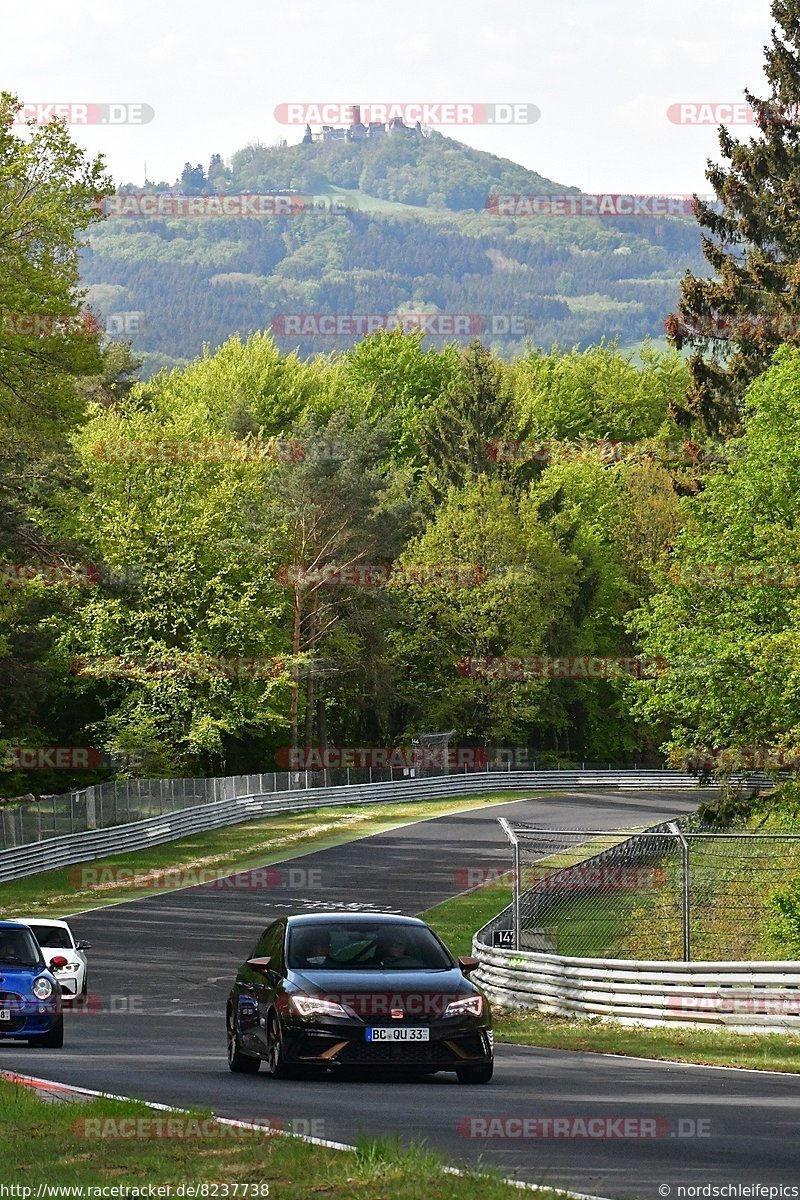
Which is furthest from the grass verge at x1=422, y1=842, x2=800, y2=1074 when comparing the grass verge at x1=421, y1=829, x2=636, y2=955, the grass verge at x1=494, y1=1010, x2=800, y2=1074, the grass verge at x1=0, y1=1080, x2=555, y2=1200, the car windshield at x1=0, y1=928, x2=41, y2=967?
the grass verge at x1=421, y1=829, x2=636, y2=955

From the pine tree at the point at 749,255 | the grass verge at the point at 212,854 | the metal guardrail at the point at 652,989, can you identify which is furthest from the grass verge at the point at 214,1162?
the pine tree at the point at 749,255

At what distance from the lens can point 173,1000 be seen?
2909 centimetres

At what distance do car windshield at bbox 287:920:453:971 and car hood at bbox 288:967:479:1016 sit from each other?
0.28 metres

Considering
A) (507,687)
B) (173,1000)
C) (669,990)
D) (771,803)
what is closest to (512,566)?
(507,687)

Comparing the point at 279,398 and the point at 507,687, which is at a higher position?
the point at 279,398

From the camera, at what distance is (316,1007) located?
1415 centimetres

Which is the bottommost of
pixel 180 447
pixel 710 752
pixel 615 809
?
pixel 615 809

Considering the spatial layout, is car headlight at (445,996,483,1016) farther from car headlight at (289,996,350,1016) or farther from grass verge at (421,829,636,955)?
grass verge at (421,829,636,955)

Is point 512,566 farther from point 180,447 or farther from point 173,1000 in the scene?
point 173,1000

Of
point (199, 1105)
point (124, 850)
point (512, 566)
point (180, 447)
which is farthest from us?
point (512, 566)

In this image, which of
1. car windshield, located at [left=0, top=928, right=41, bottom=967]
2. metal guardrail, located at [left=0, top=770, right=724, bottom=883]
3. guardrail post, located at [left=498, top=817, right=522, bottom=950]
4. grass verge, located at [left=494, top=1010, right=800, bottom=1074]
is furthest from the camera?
metal guardrail, located at [left=0, top=770, right=724, bottom=883]

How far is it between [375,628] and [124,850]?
29746 mm

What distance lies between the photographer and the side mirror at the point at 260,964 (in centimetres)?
1529

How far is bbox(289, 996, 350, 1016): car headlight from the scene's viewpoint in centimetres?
1413
